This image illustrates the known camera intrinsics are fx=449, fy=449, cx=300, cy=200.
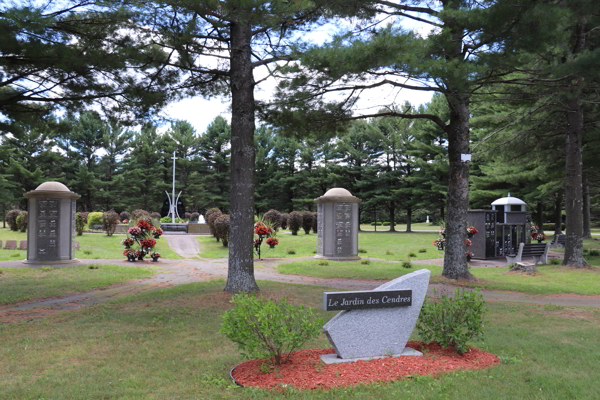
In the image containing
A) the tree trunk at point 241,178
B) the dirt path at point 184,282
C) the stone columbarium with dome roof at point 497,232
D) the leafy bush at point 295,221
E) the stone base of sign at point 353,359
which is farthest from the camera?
the leafy bush at point 295,221

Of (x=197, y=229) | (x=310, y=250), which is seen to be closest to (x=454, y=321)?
(x=310, y=250)

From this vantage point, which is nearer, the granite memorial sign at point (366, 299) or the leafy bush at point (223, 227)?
the granite memorial sign at point (366, 299)

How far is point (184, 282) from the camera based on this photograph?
34.4 feet

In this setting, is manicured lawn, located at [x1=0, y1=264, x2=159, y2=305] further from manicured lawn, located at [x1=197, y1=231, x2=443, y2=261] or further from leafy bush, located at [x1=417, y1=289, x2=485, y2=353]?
leafy bush, located at [x1=417, y1=289, x2=485, y2=353]

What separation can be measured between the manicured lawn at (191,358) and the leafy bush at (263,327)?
402mm

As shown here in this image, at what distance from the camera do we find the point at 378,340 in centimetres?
472

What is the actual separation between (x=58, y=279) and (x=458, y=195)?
975 cm

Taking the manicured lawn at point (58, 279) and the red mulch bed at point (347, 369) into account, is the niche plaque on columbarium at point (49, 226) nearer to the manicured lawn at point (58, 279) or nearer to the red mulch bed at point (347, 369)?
the manicured lawn at point (58, 279)

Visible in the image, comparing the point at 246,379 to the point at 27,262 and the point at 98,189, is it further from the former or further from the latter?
the point at 98,189

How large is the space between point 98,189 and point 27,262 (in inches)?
1256

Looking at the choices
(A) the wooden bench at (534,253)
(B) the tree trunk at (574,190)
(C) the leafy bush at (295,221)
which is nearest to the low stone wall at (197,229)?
(C) the leafy bush at (295,221)

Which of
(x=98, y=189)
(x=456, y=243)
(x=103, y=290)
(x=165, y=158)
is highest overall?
(x=165, y=158)

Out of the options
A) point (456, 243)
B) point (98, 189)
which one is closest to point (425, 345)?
point (456, 243)

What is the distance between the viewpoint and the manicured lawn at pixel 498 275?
10297 mm
